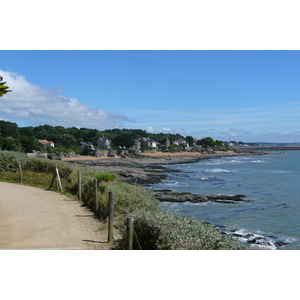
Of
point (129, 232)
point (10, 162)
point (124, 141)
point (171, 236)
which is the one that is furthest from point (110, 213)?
point (124, 141)

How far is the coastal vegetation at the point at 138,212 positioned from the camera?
21.0 feet

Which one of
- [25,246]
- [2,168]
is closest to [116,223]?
[25,246]

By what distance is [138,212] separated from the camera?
8.15 metres

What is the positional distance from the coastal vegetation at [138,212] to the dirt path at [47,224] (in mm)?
614

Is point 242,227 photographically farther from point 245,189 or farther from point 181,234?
point 245,189

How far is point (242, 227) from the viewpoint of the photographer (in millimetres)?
15930

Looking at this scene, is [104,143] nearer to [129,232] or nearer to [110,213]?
[110,213]

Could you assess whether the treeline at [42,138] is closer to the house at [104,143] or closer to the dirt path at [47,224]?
the house at [104,143]

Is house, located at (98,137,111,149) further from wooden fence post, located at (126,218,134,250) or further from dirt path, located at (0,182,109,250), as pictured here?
wooden fence post, located at (126,218,134,250)

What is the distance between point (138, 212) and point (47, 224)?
9.59 ft

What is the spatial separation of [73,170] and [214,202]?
1019 cm

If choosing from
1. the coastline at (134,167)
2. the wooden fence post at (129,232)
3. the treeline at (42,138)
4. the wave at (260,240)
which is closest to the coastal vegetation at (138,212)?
the wooden fence post at (129,232)

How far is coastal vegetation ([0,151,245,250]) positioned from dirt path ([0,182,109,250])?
0.61m

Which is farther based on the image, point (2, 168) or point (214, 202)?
point (214, 202)
